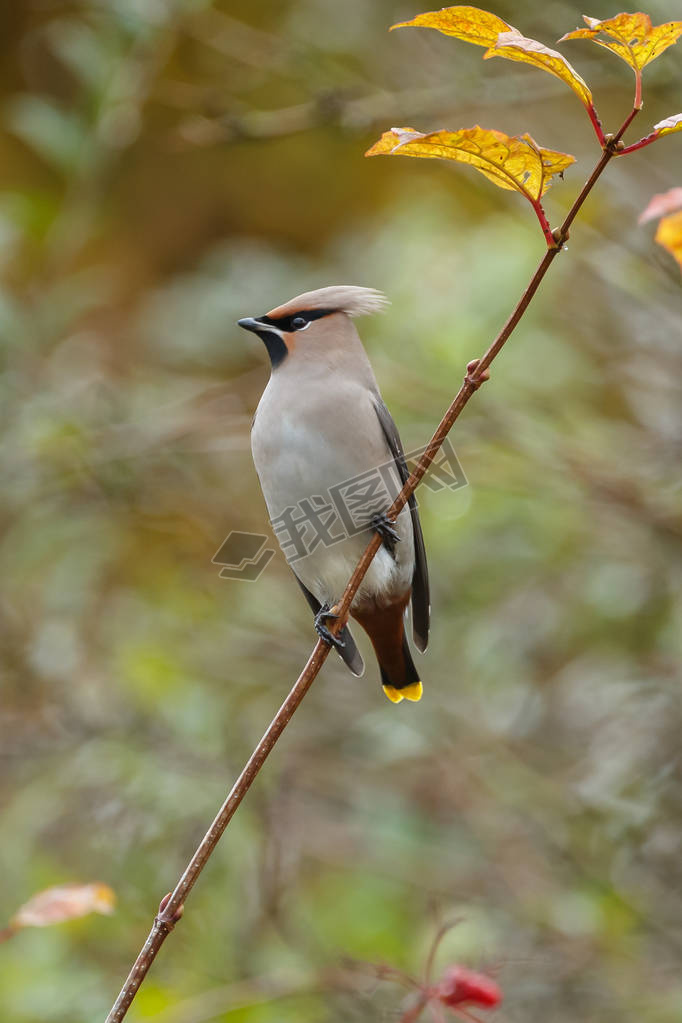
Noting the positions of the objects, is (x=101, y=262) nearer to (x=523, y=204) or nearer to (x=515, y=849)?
(x=523, y=204)

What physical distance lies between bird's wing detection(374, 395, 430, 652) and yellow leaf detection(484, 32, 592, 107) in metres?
1.51

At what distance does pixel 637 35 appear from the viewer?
158 centimetres

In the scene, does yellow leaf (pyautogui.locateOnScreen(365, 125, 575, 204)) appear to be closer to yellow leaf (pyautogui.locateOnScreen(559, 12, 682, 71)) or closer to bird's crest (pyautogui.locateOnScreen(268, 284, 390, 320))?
yellow leaf (pyautogui.locateOnScreen(559, 12, 682, 71))

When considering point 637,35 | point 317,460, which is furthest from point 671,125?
point 317,460

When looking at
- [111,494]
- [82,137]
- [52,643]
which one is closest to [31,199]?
[82,137]

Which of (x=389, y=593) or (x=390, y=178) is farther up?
(x=390, y=178)

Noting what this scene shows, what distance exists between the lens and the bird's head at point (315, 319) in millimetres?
2740

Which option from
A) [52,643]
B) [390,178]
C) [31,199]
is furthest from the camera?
[390,178]

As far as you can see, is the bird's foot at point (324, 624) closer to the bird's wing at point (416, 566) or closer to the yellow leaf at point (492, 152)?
the bird's wing at point (416, 566)

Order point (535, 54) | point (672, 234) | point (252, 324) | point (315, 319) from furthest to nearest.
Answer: point (315, 319) < point (252, 324) < point (672, 234) < point (535, 54)

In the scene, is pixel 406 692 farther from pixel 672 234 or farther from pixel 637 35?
pixel 637 35

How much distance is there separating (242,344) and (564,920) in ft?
7.66

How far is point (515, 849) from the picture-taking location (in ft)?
13.9

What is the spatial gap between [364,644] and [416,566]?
137 centimetres
